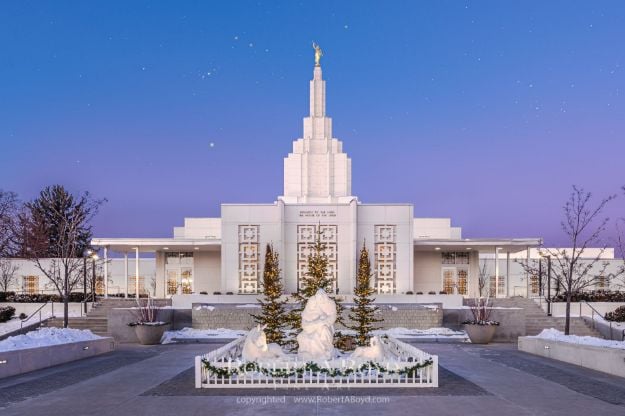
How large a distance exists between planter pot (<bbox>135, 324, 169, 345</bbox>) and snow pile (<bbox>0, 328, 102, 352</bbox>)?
9.60ft

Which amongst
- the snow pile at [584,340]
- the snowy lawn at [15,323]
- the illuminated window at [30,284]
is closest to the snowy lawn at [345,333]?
the snow pile at [584,340]

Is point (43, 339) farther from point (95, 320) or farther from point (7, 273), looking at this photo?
point (7, 273)

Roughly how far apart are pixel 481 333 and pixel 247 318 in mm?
11709

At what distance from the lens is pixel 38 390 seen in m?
13.6

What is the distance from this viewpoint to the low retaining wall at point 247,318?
93.6 ft

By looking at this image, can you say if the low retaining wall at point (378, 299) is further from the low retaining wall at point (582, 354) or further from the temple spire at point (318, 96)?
the temple spire at point (318, 96)

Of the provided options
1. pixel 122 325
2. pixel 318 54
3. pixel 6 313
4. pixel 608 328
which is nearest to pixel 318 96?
pixel 318 54

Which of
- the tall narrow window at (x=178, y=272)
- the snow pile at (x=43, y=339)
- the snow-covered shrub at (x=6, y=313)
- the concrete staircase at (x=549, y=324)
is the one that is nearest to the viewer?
the snow pile at (x=43, y=339)

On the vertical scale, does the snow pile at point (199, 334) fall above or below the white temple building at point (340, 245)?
below

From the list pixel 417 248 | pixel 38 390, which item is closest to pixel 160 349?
pixel 38 390

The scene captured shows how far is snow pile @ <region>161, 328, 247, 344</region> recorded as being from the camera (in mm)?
25906

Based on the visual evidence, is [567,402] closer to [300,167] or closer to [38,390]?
Result: [38,390]

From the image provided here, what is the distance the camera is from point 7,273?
145 feet

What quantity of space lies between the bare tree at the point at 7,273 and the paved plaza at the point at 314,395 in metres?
30.0
